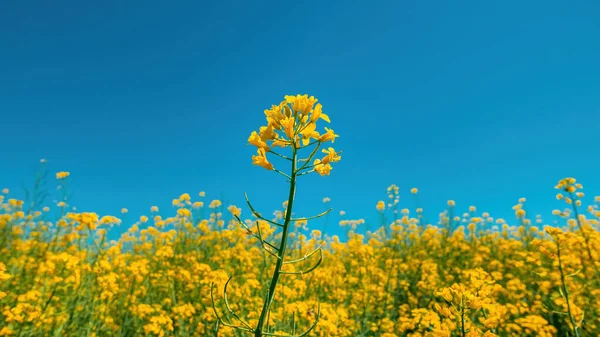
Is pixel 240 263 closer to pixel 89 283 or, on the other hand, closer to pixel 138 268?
pixel 138 268

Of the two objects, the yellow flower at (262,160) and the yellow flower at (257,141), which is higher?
the yellow flower at (257,141)

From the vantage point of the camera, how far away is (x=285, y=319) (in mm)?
4289

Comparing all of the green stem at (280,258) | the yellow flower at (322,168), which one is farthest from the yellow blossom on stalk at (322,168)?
the green stem at (280,258)

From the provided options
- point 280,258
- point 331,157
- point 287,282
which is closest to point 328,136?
point 331,157

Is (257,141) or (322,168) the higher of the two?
(257,141)

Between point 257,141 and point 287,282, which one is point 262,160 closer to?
point 257,141

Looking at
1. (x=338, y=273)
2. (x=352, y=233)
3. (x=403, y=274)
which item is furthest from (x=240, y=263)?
(x=352, y=233)

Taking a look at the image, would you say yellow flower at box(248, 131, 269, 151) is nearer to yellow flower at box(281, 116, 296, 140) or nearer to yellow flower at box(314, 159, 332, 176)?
yellow flower at box(281, 116, 296, 140)

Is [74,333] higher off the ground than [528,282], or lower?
lower

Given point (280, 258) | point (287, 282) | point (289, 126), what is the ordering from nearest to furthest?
point (280, 258) < point (289, 126) < point (287, 282)

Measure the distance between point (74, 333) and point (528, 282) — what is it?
→ 291 inches

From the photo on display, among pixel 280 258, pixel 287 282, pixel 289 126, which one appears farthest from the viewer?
pixel 287 282

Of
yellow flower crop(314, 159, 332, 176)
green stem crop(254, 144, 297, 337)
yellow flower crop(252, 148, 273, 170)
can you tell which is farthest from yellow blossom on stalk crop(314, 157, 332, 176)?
yellow flower crop(252, 148, 273, 170)

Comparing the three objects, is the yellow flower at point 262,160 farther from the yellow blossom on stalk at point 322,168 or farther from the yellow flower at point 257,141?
the yellow blossom on stalk at point 322,168
